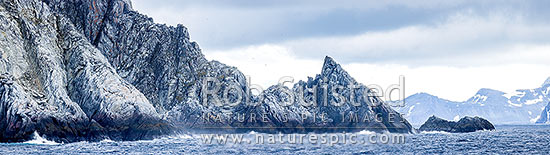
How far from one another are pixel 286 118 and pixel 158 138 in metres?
48.9

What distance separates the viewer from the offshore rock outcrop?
101m

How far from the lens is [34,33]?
4680 inches

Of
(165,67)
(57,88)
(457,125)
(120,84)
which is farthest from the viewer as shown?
(457,125)

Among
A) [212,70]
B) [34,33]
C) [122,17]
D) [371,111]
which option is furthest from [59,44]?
[371,111]

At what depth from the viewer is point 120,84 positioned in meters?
122

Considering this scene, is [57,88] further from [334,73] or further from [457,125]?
[457,125]

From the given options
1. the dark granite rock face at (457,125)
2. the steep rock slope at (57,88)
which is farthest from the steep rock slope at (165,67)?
the dark granite rock face at (457,125)

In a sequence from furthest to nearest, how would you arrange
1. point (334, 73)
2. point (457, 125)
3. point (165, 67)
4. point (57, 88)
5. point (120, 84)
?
point (334, 73), point (457, 125), point (165, 67), point (120, 84), point (57, 88)

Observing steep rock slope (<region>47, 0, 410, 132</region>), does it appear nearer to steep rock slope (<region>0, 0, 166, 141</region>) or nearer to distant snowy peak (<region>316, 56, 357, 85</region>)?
distant snowy peak (<region>316, 56, 357, 85</region>)

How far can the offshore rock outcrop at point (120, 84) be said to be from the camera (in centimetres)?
10086

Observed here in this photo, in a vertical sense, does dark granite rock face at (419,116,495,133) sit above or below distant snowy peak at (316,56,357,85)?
below

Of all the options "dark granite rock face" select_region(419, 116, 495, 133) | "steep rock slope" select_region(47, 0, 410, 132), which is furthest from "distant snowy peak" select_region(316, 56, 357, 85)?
"dark granite rock face" select_region(419, 116, 495, 133)

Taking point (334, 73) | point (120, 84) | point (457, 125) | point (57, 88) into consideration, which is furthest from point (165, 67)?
point (457, 125)

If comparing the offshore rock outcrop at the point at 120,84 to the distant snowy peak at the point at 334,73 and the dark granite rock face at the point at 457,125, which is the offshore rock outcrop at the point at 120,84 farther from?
the dark granite rock face at the point at 457,125
